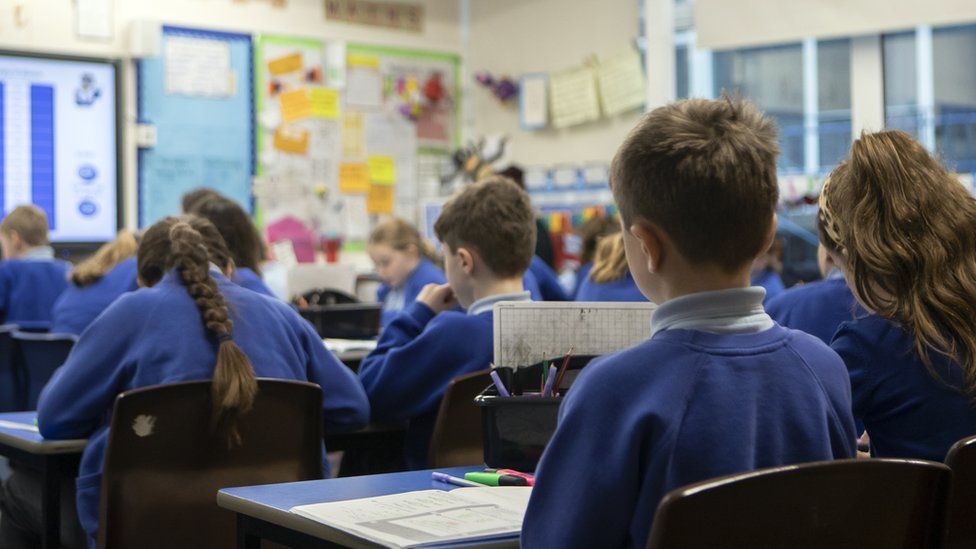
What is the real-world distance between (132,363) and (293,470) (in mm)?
382

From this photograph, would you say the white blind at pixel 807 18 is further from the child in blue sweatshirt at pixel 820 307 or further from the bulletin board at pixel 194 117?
the child in blue sweatshirt at pixel 820 307

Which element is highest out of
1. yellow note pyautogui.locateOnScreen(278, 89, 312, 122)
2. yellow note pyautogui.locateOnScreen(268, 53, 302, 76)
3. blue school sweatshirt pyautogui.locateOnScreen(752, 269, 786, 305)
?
yellow note pyautogui.locateOnScreen(268, 53, 302, 76)

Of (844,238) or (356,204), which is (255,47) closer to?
(356,204)

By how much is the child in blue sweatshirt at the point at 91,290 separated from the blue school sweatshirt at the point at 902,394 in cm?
331

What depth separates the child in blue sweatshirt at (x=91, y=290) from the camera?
451 cm

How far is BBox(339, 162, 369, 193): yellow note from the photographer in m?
7.28

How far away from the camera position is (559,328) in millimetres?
1834

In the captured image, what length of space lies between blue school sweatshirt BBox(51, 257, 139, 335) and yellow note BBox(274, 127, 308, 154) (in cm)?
248

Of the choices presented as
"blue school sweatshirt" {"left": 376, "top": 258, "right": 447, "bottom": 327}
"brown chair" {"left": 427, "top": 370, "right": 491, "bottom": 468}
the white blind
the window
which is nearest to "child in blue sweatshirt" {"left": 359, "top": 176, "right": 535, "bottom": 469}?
"brown chair" {"left": 427, "top": 370, "right": 491, "bottom": 468}

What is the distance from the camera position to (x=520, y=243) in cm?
272

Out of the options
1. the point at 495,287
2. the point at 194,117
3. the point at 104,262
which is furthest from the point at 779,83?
the point at 495,287

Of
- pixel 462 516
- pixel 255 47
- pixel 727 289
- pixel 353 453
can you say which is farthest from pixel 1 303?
pixel 727 289

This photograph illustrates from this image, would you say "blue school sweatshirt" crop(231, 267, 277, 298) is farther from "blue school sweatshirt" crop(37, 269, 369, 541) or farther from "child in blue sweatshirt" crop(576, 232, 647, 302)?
"blue school sweatshirt" crop(37, 269, 369, 541)

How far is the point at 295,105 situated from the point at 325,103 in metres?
0.21
